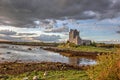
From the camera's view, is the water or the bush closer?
the bush

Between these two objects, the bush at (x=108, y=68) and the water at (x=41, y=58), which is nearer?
the bush at (x=108, y=68)

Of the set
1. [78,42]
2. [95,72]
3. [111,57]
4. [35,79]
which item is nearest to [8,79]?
[35,79]

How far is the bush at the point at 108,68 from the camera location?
15742 millimetres

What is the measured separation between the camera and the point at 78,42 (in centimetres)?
15612

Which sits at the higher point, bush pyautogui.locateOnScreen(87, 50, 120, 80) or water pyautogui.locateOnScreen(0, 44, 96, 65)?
bush pyautogui.locateOnScreen(87, 50, 120, 80)

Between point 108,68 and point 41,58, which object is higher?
point 108,68

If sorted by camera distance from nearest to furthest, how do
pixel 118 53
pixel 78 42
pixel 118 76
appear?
pixel 118 76
pixel 118 53
pixel 78 42

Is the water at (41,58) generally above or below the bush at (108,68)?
below

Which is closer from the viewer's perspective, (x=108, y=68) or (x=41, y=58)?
(x=108, y=68)

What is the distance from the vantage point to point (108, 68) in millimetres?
16016

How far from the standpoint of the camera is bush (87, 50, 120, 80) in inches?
620

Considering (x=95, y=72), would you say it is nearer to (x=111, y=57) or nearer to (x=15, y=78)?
(x=111, y=57)

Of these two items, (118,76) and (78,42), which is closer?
(118,76)

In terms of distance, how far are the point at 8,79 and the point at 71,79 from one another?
592cm
